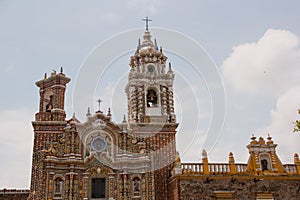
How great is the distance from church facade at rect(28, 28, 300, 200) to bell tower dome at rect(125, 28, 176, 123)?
0.33ft

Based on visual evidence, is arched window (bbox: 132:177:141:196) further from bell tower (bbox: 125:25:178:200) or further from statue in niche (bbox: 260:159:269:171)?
statue in niche (bbox: 260:159:269:171)

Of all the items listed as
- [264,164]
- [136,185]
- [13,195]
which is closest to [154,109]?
[136,185]

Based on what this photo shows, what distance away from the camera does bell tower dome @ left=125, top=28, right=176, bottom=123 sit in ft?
91.4

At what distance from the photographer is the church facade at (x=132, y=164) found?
2339cm

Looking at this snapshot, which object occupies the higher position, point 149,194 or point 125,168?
point 125,168

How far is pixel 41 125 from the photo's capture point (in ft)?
84.6

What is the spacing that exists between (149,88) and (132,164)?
6.35 m

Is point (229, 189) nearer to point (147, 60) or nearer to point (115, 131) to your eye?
point (115, 131)

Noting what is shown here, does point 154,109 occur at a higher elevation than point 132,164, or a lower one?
higher

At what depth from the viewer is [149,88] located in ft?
94.8

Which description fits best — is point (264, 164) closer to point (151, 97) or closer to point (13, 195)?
point (151, 97)

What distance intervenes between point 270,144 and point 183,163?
20.5ft

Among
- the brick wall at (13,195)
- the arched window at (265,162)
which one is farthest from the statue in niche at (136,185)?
the brick wall at (13,195)

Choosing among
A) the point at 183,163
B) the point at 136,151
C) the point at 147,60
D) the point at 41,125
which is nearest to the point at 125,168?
the point at 136,151
